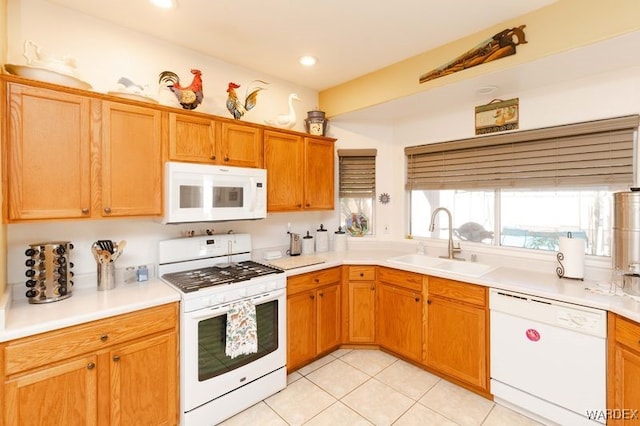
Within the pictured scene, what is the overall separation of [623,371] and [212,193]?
280 centimetres

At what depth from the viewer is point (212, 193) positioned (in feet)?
7.48

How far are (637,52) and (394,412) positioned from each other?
9.36 ft

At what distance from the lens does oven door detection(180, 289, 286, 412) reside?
190 centimetres

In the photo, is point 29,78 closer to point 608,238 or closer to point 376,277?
point 376,277

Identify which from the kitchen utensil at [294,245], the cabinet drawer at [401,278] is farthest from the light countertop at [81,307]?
the cabinet drawer at [401,278]

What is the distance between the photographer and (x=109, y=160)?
191 cm

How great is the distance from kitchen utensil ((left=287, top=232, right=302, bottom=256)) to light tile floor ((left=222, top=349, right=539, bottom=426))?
3.56ft

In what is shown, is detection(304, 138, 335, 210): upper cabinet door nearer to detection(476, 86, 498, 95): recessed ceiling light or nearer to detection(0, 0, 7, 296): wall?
detection(476, 86, 498, 95): recessed ceiling light

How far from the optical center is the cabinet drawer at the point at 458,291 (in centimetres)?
225

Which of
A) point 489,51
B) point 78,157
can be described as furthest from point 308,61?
point 78,157

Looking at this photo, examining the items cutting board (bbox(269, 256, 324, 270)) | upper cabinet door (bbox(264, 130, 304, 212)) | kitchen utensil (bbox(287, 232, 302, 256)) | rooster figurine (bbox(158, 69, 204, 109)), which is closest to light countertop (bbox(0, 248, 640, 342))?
cutting board (bbox(269, 256, 324, 270))

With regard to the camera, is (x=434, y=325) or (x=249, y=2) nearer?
(x=249, y=2)

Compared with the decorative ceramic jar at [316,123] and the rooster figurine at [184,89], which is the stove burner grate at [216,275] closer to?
the rooster figurine at [184,89]

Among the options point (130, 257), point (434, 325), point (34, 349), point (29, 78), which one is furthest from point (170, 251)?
point (434, 325)
